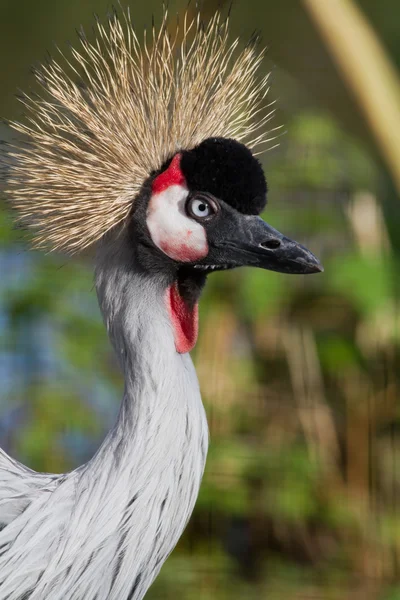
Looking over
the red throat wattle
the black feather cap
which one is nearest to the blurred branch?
the black feather cap

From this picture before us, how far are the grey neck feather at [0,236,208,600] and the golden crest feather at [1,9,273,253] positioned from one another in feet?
0.41

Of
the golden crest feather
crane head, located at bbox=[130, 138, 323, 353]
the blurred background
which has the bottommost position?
the blurred background

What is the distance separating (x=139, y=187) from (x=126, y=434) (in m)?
0.34

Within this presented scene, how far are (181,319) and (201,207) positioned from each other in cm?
15

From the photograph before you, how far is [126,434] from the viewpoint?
1227 millimetres

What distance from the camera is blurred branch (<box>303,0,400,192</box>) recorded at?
150 centimetres

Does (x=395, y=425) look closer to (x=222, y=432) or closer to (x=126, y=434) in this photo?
(x=222, y=432)

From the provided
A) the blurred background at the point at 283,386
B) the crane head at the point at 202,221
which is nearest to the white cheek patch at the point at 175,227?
the crane head at the point at 202,221

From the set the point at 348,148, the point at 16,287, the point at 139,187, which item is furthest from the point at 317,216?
the point at 139,187

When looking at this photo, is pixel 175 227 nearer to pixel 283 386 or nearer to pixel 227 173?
pixel 227 173

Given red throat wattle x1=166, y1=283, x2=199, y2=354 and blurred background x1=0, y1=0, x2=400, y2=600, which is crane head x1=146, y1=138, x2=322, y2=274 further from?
blurred background x1=0, y1=0, x2=400, y2=600

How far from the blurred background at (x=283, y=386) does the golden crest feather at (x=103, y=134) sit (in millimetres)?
1144

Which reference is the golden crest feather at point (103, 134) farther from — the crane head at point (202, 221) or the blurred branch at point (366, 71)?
the blurred branch at point (366, 71)

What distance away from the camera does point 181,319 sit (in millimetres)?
1281
